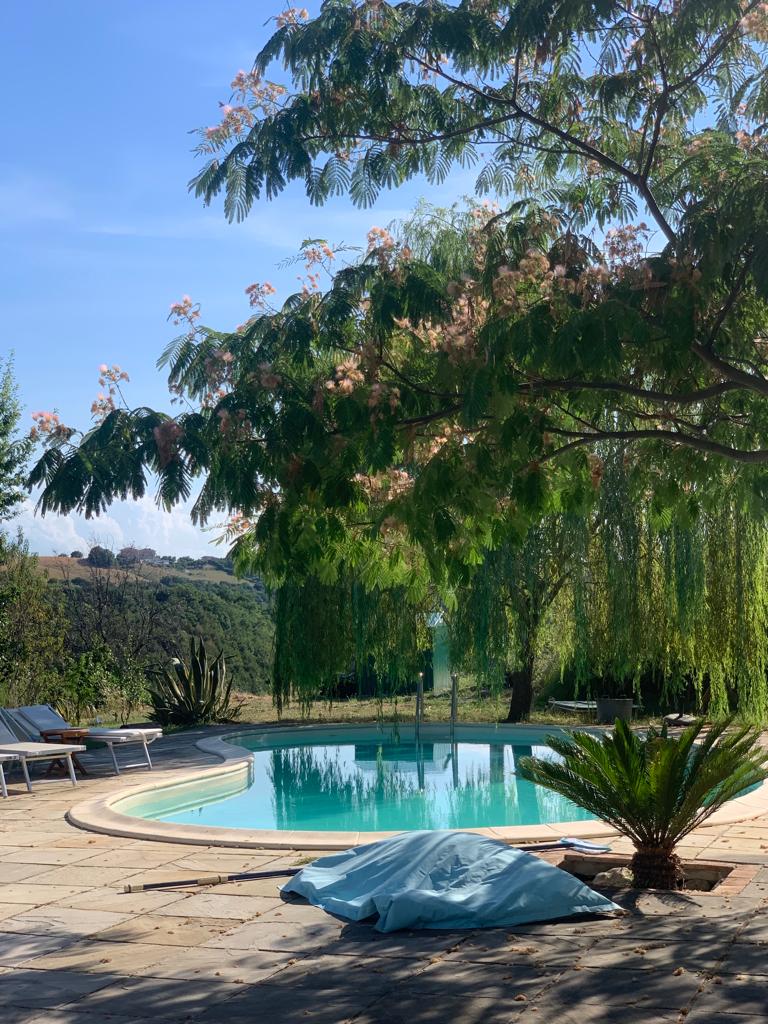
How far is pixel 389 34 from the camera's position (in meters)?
6.20

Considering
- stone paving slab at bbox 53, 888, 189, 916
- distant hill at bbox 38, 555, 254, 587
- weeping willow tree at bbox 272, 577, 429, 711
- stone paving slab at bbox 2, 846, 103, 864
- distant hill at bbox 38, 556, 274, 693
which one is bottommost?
stone paving slab at bbox 53, 888, 189, 916

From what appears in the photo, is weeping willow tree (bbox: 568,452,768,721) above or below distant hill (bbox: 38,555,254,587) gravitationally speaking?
below

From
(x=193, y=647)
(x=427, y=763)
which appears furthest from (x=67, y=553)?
(x=427, y=763)

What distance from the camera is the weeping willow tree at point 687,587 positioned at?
475 inches

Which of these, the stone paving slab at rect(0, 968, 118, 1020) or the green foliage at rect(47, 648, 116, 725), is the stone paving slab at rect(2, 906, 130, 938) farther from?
the green foliage at rect(47, 648, 116, 725)

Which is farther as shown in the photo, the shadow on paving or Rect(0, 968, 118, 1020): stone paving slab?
Rect(0, 968, 118, 1020): stone paving slab

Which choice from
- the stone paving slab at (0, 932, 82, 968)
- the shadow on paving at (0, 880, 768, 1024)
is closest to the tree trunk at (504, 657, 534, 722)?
the shadow on paving at (0, 880, 768, 1024)

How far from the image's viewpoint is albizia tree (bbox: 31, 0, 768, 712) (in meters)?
5.66

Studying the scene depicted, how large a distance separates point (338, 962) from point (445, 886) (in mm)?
1143

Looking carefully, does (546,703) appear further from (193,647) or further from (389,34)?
(389,34)

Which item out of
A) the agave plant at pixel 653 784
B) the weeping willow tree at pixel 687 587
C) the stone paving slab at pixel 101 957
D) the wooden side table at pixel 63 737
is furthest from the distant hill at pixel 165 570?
the stone paving slab at pixel 101 957

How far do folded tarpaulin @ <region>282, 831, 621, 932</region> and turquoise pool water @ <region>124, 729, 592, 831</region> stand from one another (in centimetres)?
378

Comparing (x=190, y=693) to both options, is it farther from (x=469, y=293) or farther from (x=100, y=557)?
(x=469, y=293)

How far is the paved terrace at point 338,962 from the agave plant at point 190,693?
1232cm
